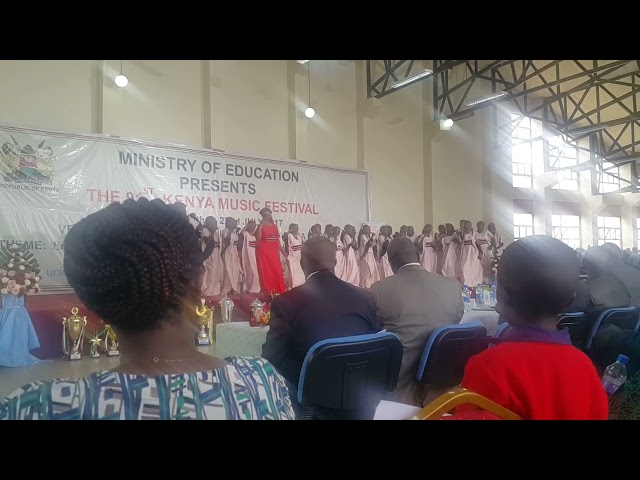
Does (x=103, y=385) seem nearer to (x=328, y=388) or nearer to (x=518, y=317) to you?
(x=518, y=317)

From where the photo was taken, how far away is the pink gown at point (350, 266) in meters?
7.46

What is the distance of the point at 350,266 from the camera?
7477 millimetres

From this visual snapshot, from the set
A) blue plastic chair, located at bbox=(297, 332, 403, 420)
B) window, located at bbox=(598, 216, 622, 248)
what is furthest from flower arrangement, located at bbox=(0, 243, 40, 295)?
window, located at bbox=(598, 216, 622, 248)

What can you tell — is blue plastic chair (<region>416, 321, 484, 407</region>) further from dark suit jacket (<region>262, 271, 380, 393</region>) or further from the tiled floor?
the tiled floor

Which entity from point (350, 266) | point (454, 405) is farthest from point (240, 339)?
point (350, 266)

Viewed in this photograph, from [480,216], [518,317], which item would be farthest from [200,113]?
[518,317]

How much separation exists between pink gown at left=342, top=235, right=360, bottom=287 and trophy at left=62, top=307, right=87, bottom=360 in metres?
3.83

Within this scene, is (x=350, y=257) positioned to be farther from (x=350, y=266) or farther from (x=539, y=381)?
(x=539, y=381)

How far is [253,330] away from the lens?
271 centimetres

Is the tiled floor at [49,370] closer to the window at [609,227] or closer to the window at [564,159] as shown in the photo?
the window at [609,227]

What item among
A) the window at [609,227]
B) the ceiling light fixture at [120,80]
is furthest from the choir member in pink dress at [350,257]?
the window at [609,227]

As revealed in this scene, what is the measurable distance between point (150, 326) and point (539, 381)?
0.73 meters

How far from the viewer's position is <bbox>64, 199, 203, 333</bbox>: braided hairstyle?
85 centimetres
